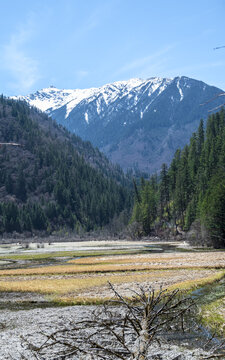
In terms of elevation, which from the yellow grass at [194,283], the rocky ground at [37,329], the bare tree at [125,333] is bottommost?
the yellow grass at [194,283]

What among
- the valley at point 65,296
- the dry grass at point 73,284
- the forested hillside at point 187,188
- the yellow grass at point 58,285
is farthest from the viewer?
the forested hillside at point 187,188

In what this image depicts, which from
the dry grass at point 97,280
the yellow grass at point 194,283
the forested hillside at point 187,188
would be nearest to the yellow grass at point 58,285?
the dry grass at point 97,280

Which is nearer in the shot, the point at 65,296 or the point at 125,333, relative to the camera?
the point at 125,333

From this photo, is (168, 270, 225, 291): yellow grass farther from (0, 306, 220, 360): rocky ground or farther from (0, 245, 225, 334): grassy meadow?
(0, 306, 220, 360): rocky ground

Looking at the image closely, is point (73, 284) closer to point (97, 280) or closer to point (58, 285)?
point (58, 285)

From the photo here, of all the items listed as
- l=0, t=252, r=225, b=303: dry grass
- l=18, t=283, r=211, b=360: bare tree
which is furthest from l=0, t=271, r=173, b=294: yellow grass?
l=18, t=283, r=211, b=360: bare tree

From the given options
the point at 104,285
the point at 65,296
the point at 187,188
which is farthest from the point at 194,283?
the point at 187,188

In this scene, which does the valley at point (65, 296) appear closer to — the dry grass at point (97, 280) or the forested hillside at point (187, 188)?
the dry grass at point (97, 280)

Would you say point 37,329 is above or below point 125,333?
below

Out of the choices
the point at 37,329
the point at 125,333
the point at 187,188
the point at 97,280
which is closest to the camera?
the point at 125,333

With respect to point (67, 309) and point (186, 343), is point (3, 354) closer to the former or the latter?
point (186, 343)

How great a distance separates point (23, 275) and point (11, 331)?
1140 inches

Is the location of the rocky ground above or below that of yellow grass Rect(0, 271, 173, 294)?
above

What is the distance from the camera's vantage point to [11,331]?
63.1 ft
